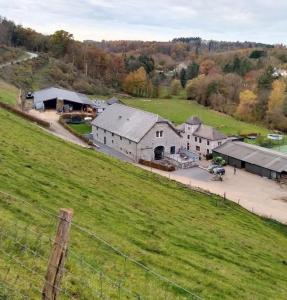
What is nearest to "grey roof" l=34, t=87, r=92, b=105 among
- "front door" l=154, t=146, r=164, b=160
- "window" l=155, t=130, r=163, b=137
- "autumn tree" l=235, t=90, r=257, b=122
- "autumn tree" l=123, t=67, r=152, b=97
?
"front door" l=154, t=146, r=164, b=160

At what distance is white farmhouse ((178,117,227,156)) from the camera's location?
58219 mm

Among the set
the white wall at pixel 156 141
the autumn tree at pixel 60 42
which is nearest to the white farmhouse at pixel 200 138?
the white wall at pixel 156 141

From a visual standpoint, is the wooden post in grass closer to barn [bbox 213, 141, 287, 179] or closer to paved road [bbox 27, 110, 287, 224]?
paved road [bbox 27, 110, 287, 224]

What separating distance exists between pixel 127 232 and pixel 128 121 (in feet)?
130

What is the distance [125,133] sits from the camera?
5450cm

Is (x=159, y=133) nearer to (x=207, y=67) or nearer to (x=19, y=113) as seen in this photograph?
(x=19, y=113)

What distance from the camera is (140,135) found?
52281mm

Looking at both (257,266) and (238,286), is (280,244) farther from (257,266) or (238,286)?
(238,286)

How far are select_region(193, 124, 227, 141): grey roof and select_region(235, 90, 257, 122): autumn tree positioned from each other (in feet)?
113

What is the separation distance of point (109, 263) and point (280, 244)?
48.7 feet

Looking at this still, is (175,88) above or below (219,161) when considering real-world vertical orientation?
above

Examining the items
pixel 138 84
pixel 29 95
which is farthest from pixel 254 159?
pixel 138 84

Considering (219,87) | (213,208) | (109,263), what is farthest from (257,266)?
(219,87)

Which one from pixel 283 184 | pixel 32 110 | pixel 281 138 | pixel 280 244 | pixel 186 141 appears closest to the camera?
pixel 280 244
